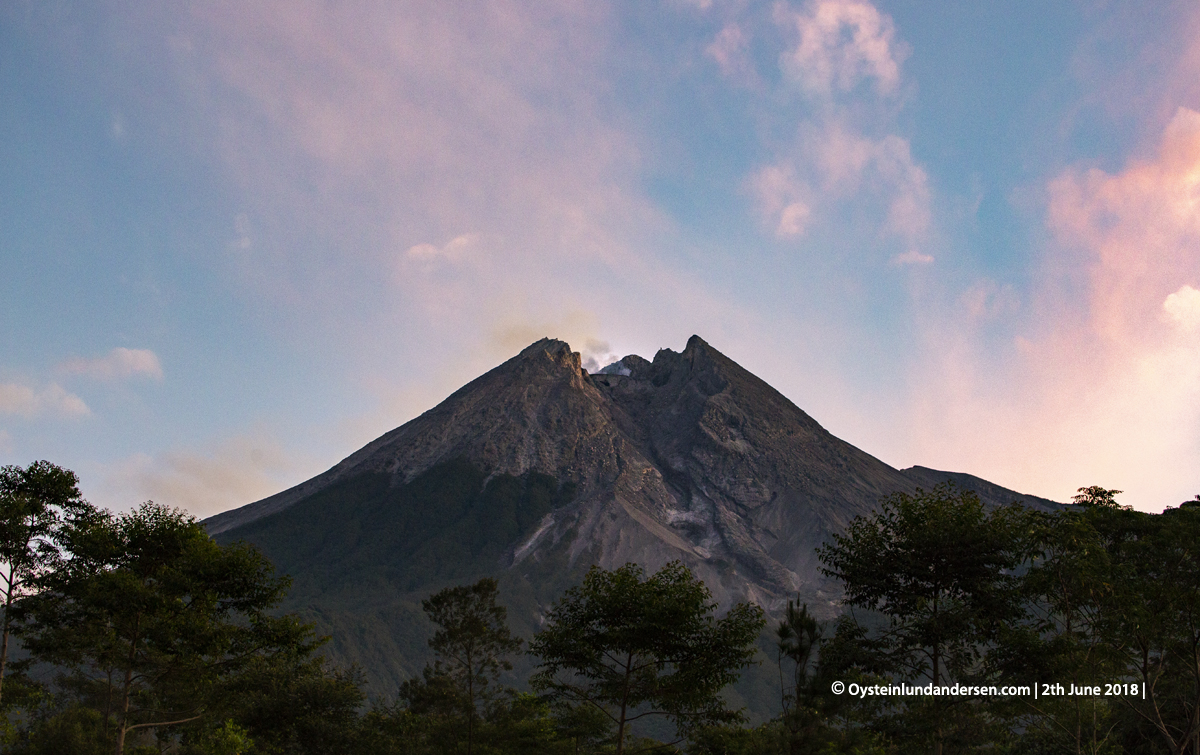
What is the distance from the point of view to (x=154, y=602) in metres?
30.0

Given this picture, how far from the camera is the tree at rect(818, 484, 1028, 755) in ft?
Result: 90.8

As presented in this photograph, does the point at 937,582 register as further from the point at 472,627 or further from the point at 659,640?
the point at 472,627

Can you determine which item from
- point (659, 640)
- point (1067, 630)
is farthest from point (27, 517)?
point (1067, 630)

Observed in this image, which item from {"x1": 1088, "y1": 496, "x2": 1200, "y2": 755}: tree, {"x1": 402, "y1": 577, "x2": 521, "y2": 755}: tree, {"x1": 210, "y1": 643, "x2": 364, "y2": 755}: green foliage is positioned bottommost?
{"x1": 210, "y1": 643, "x2": 364, "y2": 755}: green foliage

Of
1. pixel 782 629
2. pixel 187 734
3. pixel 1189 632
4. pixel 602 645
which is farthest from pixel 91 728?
pixel 1189 632

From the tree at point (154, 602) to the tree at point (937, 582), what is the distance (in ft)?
72.4

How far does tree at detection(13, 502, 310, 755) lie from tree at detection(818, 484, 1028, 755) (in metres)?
22.1

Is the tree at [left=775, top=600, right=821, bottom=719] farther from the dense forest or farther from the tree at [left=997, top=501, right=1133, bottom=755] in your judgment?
the tree at [left=997, top=501, right=1133, bottom=755]

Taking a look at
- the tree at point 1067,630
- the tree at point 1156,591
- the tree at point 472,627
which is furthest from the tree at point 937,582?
the tree at point 472,627

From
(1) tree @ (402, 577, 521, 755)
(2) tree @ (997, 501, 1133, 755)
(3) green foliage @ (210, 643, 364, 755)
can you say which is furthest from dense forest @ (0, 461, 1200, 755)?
(1) tree @ (402, 577, 521, 755)

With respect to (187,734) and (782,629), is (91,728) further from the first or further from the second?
(782,629)

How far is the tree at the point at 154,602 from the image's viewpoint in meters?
30.3

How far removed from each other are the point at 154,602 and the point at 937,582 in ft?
90.2

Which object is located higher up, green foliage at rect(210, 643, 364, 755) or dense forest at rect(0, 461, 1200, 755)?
dense forest at rect(0, 461, 1200, 755)
